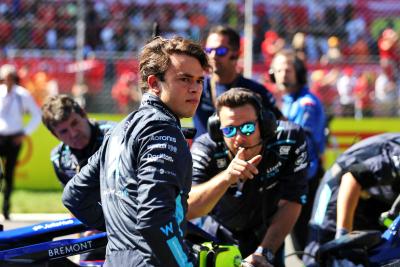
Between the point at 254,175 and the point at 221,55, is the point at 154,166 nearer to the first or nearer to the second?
the point at 254,175

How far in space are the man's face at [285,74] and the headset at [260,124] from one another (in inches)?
101

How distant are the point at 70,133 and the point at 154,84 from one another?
2422mm

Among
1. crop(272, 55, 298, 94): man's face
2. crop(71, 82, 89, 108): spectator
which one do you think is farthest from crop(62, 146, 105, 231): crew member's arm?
crop(71, 82, 89, 108): spectator

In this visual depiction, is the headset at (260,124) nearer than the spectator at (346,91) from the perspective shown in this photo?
Yes

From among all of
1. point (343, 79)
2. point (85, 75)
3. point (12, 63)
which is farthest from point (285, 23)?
point (12, 63)

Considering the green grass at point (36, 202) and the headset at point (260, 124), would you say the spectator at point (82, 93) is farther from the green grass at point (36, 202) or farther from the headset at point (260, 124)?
the headset at point (260, 124)

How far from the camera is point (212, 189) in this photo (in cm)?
411

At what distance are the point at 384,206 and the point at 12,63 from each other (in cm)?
1002

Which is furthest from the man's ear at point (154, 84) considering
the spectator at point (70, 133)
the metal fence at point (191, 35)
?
the metal fence at point (191, 35)

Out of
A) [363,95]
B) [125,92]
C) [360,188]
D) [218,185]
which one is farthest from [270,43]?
[218,185]

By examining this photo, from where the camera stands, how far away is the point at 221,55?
21.7ft

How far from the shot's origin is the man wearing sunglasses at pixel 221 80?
6520 millimetres

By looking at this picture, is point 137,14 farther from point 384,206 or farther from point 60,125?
point 384,206

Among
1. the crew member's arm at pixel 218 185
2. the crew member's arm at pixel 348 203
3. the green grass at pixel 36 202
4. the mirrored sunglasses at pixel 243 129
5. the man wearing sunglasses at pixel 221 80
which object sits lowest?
the green grass at pixel 36 202
